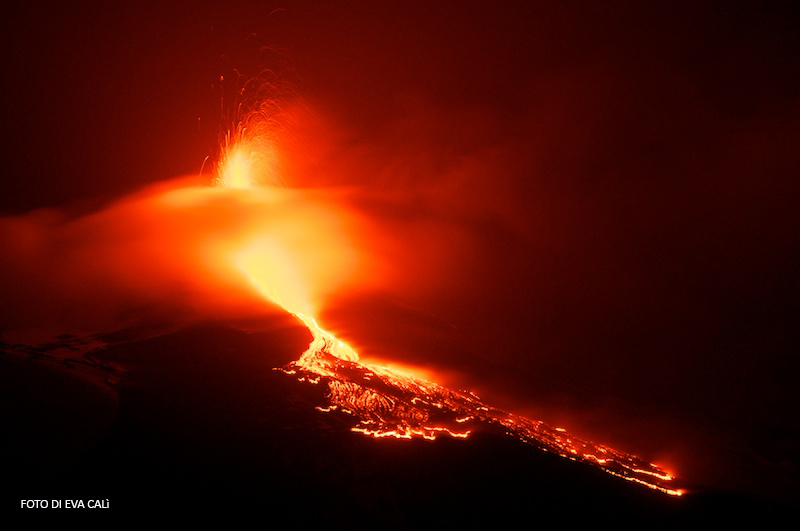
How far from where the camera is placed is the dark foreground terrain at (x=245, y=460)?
16.5ft

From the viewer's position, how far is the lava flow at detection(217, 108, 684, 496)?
25.1ft

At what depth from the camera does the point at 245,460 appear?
574 centimetres

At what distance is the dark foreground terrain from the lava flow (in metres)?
0.30

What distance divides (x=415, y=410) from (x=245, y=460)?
2.97 meters

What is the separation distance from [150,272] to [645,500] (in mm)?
10039

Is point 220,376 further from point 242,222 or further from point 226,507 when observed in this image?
point 242,222

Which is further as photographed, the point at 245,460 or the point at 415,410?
the point at 415,410

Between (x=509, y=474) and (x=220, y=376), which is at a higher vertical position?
(x=220, y=376)

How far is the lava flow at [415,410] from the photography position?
764 cm

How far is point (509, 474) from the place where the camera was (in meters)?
6.81

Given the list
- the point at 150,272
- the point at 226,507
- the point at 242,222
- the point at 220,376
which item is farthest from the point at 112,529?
the point at 242,222

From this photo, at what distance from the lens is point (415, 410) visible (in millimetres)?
8211

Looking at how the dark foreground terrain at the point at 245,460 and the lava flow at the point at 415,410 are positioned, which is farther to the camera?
the lava flow at the point at 415,410

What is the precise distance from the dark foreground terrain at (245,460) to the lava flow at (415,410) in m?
0.30
